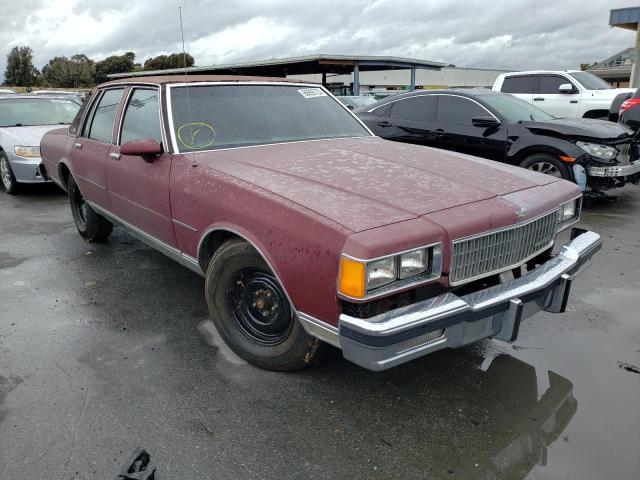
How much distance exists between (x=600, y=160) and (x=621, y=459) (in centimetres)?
491

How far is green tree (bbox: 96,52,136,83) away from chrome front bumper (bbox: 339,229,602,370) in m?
66.1

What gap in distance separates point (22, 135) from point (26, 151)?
0.40 meters

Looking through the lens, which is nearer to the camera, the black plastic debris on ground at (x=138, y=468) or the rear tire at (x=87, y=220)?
the black plastic debris on ground at (x=138, y=468)

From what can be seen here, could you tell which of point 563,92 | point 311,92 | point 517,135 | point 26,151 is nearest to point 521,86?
point 563,92

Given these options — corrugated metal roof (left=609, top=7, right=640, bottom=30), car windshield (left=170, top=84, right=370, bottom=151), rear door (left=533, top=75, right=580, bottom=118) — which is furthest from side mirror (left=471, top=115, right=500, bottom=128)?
corrugated metal roof (left=609, top=7, right=640, bottom=30)

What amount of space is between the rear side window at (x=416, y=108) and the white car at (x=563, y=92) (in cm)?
400

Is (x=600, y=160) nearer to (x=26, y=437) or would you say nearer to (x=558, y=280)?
(x=558, y=280)

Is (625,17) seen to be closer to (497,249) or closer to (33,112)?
(33,112)

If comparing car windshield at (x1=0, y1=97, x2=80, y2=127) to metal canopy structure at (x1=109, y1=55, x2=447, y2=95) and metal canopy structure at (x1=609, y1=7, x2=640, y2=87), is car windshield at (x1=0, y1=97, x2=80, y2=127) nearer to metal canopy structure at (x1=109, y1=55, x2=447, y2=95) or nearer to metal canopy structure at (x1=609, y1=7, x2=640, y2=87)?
metal canopy structure at (x1=109, y1=55, x2=447, y2=95)

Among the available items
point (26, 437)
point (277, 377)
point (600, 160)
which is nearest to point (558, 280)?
point (277, 377)

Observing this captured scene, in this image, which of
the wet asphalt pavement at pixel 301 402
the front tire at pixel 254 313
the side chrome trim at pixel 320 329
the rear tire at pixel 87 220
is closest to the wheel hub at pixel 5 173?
the rear tire at pixel 87 220

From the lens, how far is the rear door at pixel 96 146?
14.0 feet

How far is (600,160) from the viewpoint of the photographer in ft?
20.2

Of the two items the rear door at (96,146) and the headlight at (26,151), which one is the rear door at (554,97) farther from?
the headlight at (26,151)
